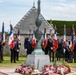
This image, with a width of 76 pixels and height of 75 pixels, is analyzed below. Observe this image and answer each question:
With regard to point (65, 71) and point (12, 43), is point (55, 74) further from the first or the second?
point (12, 43)

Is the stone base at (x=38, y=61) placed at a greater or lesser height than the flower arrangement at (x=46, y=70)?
greater

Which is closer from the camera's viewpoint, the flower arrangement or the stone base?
the flower arrangement

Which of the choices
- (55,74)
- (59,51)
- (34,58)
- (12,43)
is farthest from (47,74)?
(59,51)

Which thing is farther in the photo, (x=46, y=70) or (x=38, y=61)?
(x=38, y=61)

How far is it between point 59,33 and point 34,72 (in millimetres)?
25431

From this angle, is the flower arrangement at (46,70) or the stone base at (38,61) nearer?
the flower arrangement at (46,70)

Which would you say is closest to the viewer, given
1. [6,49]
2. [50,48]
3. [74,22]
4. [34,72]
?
[34,72]

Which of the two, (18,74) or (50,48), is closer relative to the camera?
(18,74)

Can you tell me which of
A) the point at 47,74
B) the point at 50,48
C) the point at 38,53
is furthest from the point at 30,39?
the point at 47,74

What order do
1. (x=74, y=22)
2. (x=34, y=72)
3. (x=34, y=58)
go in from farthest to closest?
(x=74, y=22) → (x=34, y=58) → (x=34, y=72)

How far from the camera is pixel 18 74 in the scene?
1541cm

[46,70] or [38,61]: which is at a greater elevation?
[38,61]

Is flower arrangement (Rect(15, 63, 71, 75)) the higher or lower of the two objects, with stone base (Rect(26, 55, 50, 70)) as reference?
lower

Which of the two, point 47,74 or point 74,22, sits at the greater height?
point 74,22
